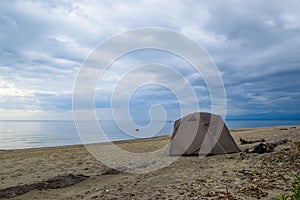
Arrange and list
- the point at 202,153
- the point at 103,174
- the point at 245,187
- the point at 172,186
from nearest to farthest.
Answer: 1. the point at 245,187
2. the point at 172,186
3. the point at 103,174
4. the point at 202,153

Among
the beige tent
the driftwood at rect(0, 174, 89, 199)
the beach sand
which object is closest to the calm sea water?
the beige tent

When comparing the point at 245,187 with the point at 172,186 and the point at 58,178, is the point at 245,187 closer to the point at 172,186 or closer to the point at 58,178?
the point at 172,186

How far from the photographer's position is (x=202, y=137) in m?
14.5

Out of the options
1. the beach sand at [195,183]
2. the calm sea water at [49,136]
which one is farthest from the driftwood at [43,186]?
the calm sea water at [49,136]

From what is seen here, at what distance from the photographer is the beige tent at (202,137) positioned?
14.5 m

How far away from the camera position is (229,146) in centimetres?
1466

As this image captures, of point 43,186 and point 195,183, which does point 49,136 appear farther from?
point 195,183

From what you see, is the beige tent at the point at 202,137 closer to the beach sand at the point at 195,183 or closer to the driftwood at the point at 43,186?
the beach sand at the point at 195,183

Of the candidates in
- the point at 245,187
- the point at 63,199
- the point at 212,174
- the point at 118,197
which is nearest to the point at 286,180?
the point at 245,187

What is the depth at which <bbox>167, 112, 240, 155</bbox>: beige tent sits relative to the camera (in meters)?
14.5

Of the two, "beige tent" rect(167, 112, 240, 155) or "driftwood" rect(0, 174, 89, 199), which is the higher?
"beige tent" rect(167, 112, 240, 155)

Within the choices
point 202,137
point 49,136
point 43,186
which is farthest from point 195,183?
point 49,136

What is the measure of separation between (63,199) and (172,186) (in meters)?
3.34

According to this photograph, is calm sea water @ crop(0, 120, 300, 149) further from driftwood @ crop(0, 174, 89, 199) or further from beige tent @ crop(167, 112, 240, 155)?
driftwood @ crop(0, 174, 89, 199)
